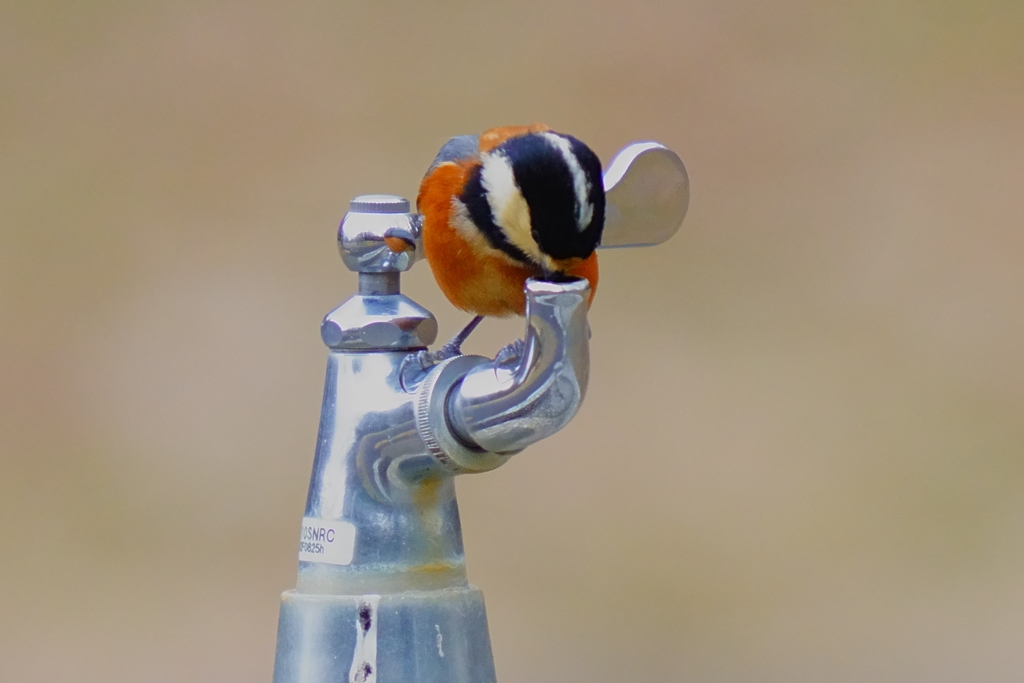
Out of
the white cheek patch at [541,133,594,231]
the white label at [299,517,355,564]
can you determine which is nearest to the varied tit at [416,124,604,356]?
the white cheek patch at [541,133,594,231]

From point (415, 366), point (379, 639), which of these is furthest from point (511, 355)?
point (379, 639)

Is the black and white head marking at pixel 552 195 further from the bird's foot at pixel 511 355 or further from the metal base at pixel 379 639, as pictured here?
the metal base at pixel 379 639

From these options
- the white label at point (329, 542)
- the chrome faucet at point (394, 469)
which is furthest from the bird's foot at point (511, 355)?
the white label at point (329, 542)

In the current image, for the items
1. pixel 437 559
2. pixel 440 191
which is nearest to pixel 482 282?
pixel 440 191

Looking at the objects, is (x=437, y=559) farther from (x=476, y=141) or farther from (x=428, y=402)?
(x=476, y=141)

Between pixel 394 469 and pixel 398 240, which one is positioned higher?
pixel 398 240

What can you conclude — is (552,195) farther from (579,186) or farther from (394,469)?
(394,469)
